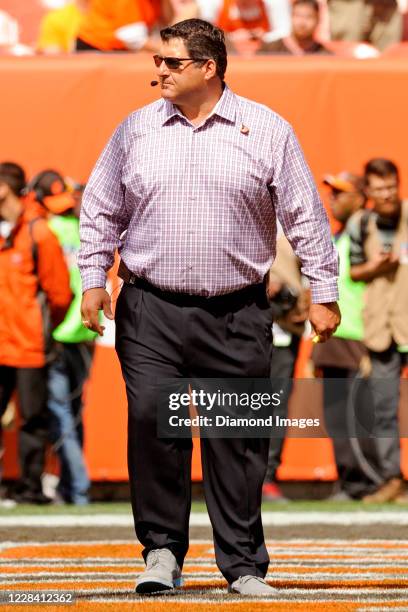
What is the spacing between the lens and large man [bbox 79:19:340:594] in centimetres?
606

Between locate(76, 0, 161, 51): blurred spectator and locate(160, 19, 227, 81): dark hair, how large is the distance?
638cm

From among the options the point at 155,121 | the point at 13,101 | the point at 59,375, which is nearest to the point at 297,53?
the point at 13,101

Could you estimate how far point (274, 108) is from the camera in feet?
39.0

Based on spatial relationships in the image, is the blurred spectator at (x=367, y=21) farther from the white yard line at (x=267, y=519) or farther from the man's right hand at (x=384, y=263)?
the white yard line at (x=267, y=519)

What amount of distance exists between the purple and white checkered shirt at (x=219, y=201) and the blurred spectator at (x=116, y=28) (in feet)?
21.5

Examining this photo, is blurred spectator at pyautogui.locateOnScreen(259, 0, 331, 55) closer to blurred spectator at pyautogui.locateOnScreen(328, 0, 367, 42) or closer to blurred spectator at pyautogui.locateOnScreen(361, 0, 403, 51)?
blurred spectator at pyautogui.locateOnScreen(328, 0, 367, 42)

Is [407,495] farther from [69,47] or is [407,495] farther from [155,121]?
[155,121]

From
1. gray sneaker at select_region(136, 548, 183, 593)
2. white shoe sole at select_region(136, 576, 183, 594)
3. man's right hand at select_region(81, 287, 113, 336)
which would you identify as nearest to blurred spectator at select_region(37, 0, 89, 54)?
man's right hand at select_region(81, 287, 113, 336)

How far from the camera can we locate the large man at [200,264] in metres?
6.06

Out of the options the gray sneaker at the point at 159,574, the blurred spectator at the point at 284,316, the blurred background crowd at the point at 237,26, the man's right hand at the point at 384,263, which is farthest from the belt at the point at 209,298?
the blurred background crowd at the point at 237,26

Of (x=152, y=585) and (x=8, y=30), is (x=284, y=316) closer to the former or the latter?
(x=8, y=30)

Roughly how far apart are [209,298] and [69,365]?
566 cm

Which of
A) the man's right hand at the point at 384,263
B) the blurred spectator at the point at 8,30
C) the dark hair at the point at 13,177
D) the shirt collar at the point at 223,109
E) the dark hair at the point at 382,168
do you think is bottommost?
the man's right hand at the point at 384,263

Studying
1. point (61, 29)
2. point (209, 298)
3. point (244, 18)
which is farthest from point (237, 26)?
point (209, 298)
